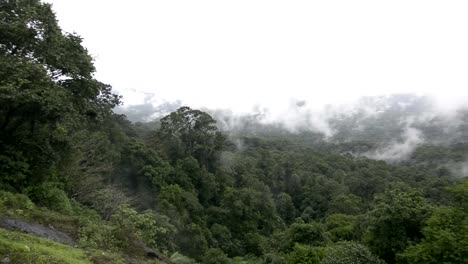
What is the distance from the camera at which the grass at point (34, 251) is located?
721 cm

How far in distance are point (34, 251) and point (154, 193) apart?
3057 centimetres

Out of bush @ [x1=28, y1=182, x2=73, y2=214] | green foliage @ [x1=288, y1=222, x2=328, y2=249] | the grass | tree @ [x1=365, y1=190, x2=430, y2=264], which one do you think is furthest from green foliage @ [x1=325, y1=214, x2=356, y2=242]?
the grass

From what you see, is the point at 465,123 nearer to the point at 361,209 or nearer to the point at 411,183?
the point at 411,183

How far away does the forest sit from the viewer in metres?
10.8

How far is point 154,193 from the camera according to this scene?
3778cm

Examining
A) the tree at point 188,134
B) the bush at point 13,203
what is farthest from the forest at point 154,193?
the tree at point 188,134

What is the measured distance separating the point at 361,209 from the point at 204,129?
24405 mm

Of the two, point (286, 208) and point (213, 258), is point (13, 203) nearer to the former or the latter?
point (213, 258)

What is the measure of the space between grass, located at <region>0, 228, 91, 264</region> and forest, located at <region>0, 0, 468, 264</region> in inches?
1.6

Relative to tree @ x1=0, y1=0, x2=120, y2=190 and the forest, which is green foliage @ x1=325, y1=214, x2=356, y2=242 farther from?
tree @ x1=0, y1=0, x2=120, y2=190

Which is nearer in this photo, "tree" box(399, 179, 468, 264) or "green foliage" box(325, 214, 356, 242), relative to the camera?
"tree" box(399, 179, 468, 264)

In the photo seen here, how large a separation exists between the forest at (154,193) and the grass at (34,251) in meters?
0.04

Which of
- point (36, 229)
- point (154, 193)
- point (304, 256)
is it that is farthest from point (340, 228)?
point (36, 229)

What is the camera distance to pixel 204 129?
48406 mm
